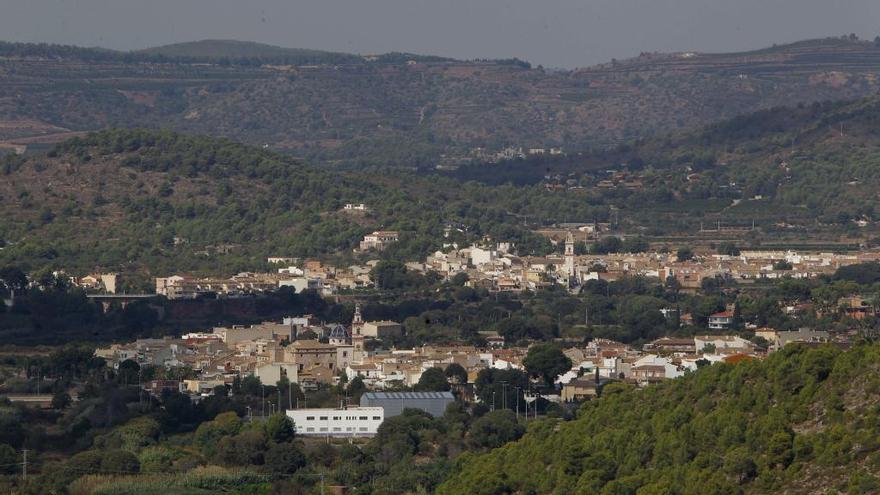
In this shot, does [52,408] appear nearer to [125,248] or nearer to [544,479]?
[544,479]

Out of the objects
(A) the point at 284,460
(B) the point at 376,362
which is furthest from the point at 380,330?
(A) the point at 284,460

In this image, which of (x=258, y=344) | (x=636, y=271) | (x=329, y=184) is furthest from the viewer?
(x=329, y=184)

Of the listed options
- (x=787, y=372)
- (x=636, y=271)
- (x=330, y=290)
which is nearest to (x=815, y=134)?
(x=636, y=271)

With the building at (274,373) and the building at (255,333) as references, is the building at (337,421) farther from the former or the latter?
the building at (255,333)

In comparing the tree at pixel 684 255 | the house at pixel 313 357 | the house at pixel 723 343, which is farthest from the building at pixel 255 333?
the tree at pixel 684 255

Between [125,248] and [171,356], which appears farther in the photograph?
[125,248]

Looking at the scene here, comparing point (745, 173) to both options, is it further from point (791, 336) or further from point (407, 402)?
point (407, 402)
